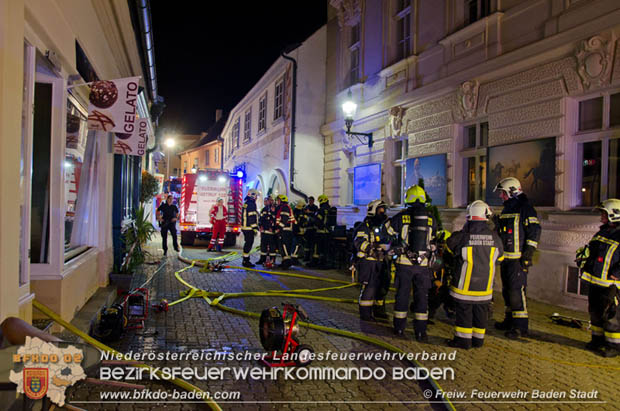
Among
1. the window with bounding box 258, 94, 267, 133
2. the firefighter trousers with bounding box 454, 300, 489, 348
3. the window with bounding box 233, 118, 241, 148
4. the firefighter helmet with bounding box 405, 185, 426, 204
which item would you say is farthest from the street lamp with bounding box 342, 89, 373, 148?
the window with bounding box 233, 118, 241, 148

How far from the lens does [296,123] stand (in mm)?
17266

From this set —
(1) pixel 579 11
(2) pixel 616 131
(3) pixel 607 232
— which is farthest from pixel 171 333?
(1) pixel 579 11

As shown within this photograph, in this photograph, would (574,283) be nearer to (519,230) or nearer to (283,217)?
(519,230)

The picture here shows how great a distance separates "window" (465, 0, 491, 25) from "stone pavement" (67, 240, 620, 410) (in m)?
6.30

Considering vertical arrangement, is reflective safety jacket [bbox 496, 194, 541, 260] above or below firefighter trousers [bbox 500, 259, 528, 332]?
above

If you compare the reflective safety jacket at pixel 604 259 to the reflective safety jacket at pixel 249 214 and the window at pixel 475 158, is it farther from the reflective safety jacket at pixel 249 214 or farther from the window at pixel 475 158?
the reflective safety jacket at pixel 249 214

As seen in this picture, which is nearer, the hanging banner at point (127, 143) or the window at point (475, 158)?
the hanging banner at point (127, 143)

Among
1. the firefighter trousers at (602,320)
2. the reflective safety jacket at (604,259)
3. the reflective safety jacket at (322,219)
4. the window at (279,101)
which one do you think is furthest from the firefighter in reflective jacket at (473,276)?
the window at (279,101)

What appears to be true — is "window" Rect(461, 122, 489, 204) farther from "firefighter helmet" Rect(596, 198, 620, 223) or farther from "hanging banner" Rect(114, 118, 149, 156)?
"hanging banner" Rect(114, 118, 149, 156)

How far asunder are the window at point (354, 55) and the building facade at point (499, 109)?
0.74 meters

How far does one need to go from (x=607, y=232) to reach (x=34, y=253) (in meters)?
7.05

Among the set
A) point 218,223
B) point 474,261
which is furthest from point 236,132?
point 474,261

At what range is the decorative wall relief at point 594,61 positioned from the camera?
23.4 ft

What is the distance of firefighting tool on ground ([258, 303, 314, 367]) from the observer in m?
4.71
